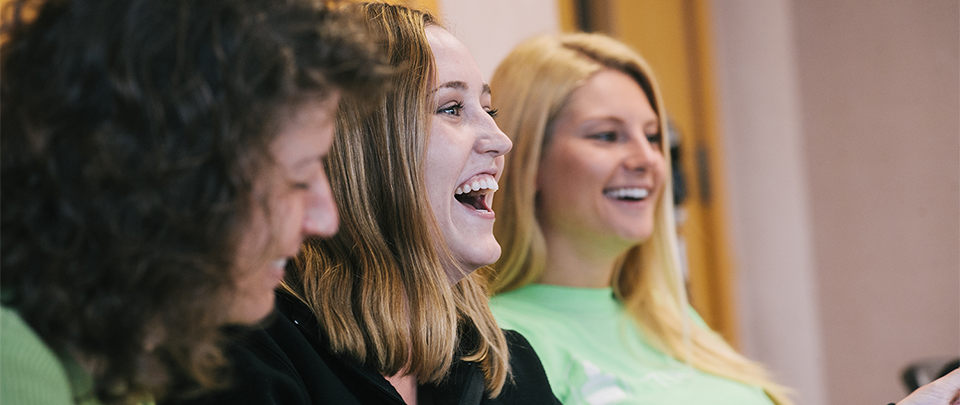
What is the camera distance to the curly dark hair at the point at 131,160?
1.61 ft

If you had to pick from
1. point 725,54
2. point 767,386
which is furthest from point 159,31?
point 725,54

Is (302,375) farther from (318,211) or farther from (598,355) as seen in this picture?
(598,355)

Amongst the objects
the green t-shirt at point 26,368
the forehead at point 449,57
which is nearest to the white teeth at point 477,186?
the forehead at point 449,57

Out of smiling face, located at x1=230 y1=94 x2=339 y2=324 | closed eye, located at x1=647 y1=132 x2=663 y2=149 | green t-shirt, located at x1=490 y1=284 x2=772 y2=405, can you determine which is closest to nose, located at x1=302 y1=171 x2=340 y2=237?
smiling face, located at x1=230 y1=94 x2=339 y2=324

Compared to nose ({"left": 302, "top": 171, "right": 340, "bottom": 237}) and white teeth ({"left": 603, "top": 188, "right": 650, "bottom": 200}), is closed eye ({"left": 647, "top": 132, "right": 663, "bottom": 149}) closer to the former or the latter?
white teeth ({"left": 603, "top": 188, "right": 650, "bottom": 200})

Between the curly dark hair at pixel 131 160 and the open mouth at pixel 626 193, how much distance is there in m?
0.95

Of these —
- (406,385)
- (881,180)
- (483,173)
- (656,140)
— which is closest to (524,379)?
(406,385)

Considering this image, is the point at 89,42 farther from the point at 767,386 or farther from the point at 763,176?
the point at 763,176

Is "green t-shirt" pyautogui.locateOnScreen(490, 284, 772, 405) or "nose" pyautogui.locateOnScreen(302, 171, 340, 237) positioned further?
"green t-shirt" pyautogui.locateOnScreen(490, 284, 772, 405)

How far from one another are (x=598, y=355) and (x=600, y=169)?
0.34 m

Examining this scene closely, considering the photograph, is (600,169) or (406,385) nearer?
(406,385)

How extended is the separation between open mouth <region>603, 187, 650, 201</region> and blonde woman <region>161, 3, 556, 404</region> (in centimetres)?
47

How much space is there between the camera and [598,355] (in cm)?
134

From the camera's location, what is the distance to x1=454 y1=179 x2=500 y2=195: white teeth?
38.7 inches
